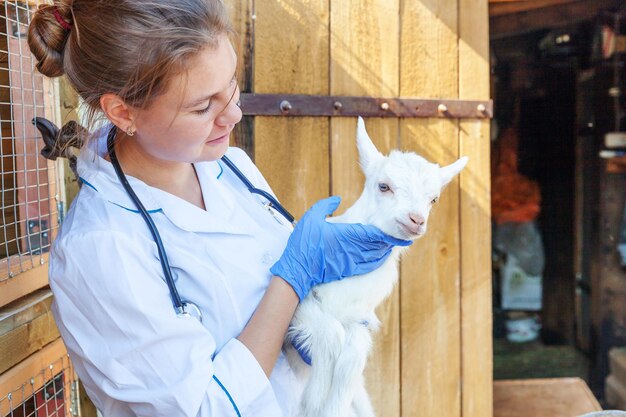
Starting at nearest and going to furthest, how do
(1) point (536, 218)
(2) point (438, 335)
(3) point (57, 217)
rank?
(3) point (57, 217) → (2) point (438, 335) → (1) point (536, 218)

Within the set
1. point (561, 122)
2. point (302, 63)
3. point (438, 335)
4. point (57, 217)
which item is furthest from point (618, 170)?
point (57, 217)

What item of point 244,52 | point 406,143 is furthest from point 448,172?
point 244,52

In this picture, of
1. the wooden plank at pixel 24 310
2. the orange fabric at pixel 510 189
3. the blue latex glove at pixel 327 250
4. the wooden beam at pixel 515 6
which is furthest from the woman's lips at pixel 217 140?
the orange fabric at pixel 510 189

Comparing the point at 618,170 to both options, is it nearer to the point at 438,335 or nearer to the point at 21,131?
the point at 438,335

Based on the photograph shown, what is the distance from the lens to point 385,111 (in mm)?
2271

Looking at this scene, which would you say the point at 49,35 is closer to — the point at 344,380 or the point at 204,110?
the point at 204,110

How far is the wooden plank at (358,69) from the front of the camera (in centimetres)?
223

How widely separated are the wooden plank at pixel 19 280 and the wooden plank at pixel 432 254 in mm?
1205

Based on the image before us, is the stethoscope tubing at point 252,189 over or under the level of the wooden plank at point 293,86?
under

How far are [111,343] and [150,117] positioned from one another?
442mm

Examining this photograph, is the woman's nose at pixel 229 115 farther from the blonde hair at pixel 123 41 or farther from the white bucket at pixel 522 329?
the white bucket at pixel 522 329

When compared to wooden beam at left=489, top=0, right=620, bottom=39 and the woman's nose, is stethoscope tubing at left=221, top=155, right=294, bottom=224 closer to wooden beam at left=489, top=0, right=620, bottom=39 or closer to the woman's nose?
the woman's nose

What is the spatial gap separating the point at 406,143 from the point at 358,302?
0.91 m

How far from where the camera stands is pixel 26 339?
1616 mm
